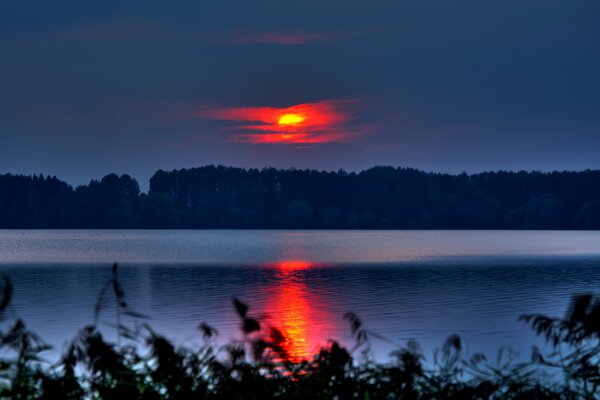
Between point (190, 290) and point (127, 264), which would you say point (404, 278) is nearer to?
point (190, 290)

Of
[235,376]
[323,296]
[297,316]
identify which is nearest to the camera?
[235,376]

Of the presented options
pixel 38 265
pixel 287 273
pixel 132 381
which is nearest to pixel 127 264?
pixel 38 265

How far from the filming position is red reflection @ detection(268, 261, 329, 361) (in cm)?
2336

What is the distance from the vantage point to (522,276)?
178 ft

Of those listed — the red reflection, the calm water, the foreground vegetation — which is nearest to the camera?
the foreground vegetation

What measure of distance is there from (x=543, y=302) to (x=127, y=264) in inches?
1620

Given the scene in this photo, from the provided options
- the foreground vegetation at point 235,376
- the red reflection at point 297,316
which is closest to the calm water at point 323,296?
the red reflection at point 297,316

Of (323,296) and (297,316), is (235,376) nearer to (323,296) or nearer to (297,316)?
(297,316)

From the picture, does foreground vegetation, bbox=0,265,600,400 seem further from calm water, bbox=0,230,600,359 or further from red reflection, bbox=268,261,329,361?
red reflection, bbox=268,261,329,361

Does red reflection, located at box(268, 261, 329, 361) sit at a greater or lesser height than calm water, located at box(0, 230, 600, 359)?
lesser

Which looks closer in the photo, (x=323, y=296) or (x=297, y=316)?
(x=297, y=316)

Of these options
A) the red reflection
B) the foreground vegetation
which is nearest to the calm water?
the red reflection

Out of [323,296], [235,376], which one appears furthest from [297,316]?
[235,376]

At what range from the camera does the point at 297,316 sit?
3241 centimetres
